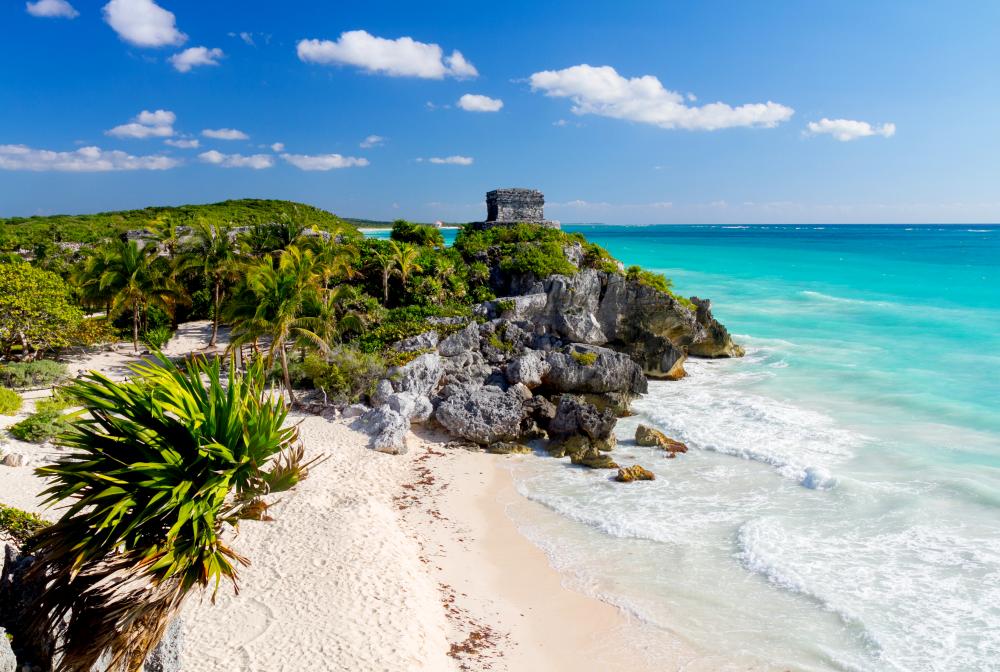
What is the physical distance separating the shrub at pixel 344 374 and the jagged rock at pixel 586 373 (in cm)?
529

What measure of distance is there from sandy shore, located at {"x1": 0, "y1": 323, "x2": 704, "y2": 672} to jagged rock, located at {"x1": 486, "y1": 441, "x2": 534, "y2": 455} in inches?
79.9

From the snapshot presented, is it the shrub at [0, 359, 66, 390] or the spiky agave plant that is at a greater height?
the spiky agave plant

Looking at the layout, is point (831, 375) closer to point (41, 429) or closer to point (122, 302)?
point (41, 429)

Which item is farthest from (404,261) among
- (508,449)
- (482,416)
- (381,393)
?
(508,449)

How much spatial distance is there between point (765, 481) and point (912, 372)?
44.6 ft

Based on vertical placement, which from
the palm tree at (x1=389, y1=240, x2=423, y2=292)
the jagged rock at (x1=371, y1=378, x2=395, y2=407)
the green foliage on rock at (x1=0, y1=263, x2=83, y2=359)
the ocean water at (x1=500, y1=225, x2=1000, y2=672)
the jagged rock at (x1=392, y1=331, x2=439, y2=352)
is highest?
the palm tree at (x1=389, y1=240, x2=423, y2=292)

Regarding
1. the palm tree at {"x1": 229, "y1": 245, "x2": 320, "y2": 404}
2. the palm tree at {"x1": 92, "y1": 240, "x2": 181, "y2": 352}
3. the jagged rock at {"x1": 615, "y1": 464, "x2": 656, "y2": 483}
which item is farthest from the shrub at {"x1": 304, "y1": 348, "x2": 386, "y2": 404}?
the palm tree at {"x1": 92, "y1": 240, "x2": 181, "y2": 352}

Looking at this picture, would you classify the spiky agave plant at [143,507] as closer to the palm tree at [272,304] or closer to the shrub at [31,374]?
the palm tree at [272,304]

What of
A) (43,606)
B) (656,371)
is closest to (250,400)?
(43,606)

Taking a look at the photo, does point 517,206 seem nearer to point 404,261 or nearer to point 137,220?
point 404,261

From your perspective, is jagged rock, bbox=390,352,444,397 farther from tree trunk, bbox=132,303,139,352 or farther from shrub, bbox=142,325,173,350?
tree trunk, bbox=132,303,139,352

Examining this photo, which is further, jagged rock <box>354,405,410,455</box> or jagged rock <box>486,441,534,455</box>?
jagged rock <box>486,441,534,455</box>

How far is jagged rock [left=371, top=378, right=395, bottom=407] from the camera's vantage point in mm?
16562

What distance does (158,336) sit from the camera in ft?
73.0
